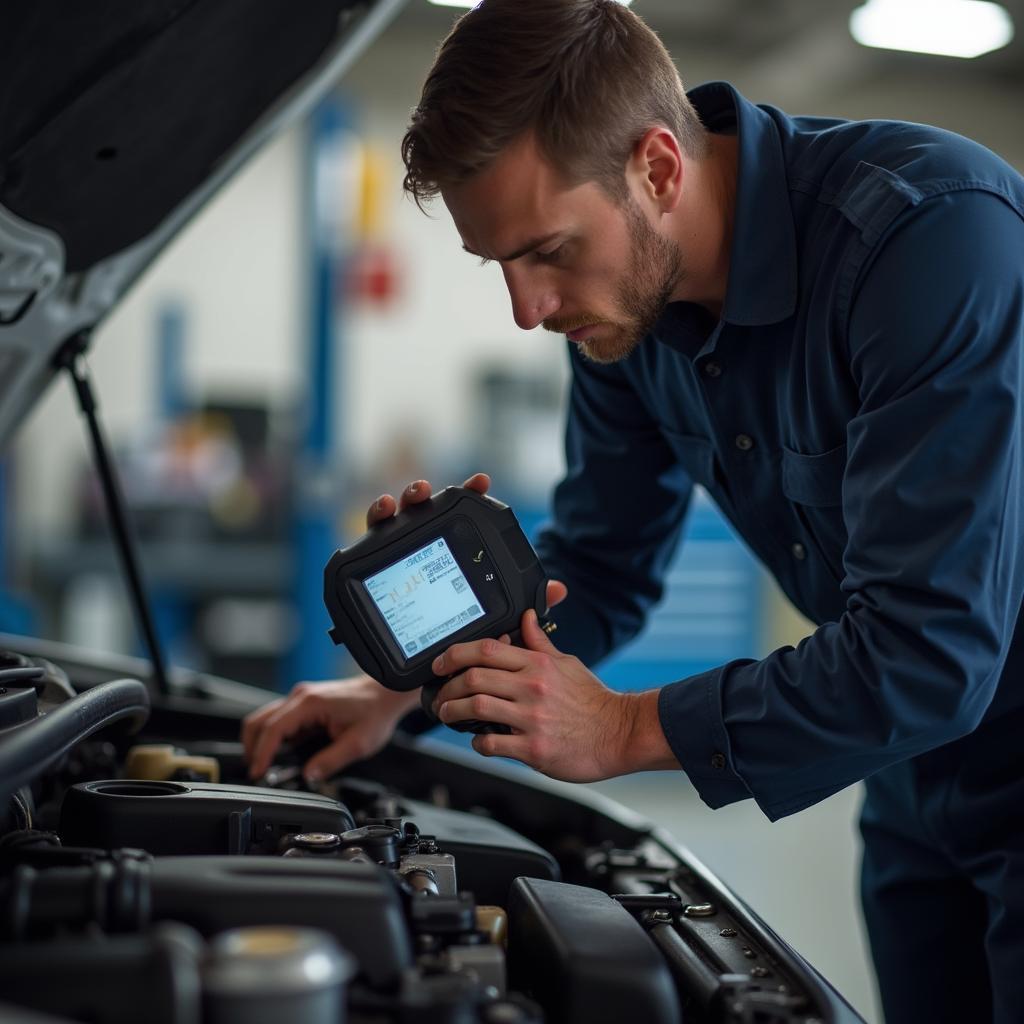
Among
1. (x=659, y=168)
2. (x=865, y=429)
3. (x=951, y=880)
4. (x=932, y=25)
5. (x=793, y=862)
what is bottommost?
(x=793, y=862)

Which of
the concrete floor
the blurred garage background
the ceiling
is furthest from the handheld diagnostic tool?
the ceiling

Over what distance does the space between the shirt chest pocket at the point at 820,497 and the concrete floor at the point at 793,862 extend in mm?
1712

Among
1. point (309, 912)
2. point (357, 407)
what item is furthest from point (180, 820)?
point (357, 407)

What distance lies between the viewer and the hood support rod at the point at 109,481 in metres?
1.50

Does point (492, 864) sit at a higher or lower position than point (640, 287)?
lower

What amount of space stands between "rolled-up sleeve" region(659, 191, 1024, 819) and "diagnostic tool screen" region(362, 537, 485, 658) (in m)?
0.23

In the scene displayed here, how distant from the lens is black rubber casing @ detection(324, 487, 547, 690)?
3.59 ft

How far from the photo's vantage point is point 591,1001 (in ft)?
2.50

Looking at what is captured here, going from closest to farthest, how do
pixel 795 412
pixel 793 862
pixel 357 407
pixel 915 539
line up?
pixel 915 539, pixel 795 412, pixel 793 862, pixel 357 407

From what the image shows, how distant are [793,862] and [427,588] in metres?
3.11

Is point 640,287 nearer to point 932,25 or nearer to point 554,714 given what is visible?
point 554,714

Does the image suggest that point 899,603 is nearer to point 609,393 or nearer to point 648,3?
point 609,393

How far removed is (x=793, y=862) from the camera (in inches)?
152

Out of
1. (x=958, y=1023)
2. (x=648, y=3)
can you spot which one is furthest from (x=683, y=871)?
(x=648, y=3)
